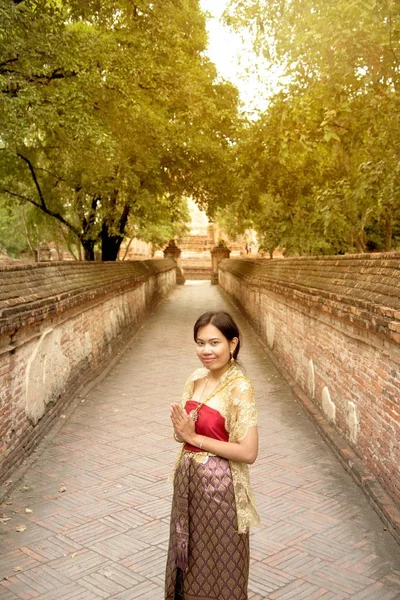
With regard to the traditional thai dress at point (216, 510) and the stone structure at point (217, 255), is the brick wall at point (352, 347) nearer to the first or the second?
the traditional thai dress at point (216, 510)

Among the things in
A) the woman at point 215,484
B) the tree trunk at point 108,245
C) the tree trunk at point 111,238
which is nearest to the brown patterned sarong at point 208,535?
the woman at point 215,484

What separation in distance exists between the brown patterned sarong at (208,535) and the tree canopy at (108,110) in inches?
282

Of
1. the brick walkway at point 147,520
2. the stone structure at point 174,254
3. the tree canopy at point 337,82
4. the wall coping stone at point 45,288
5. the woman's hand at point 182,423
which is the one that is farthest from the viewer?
the stone structure at point 174,254

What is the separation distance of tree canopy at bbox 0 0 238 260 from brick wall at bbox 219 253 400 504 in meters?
4.42

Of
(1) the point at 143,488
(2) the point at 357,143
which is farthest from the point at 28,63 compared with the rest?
(2) the point at 357,143

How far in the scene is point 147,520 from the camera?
5.26m

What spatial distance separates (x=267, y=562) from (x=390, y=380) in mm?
1947

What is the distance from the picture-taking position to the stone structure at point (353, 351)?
5.34 m

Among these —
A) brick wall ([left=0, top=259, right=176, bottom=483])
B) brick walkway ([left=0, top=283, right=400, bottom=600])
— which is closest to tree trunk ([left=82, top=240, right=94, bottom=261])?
brick wall ([left=0, top=259, right=176, bottom=483])

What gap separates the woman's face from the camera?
320 centimetres

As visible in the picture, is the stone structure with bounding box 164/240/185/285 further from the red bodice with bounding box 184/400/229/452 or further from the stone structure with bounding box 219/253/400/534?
the red bodice with bounding box 184/400/229/452

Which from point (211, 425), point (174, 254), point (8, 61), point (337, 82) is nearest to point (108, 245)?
point (8, 61)

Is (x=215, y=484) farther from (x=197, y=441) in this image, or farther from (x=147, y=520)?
(x=147, y=520)

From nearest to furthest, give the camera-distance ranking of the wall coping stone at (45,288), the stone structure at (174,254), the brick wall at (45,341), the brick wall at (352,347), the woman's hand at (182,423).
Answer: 1. the woman's hand at (182,423)
2. the brick wall at (352,347)
3. the brick wall at (45,341)
4. the wall coping stone at (45,288)
5. the stone structure at (174,254)
